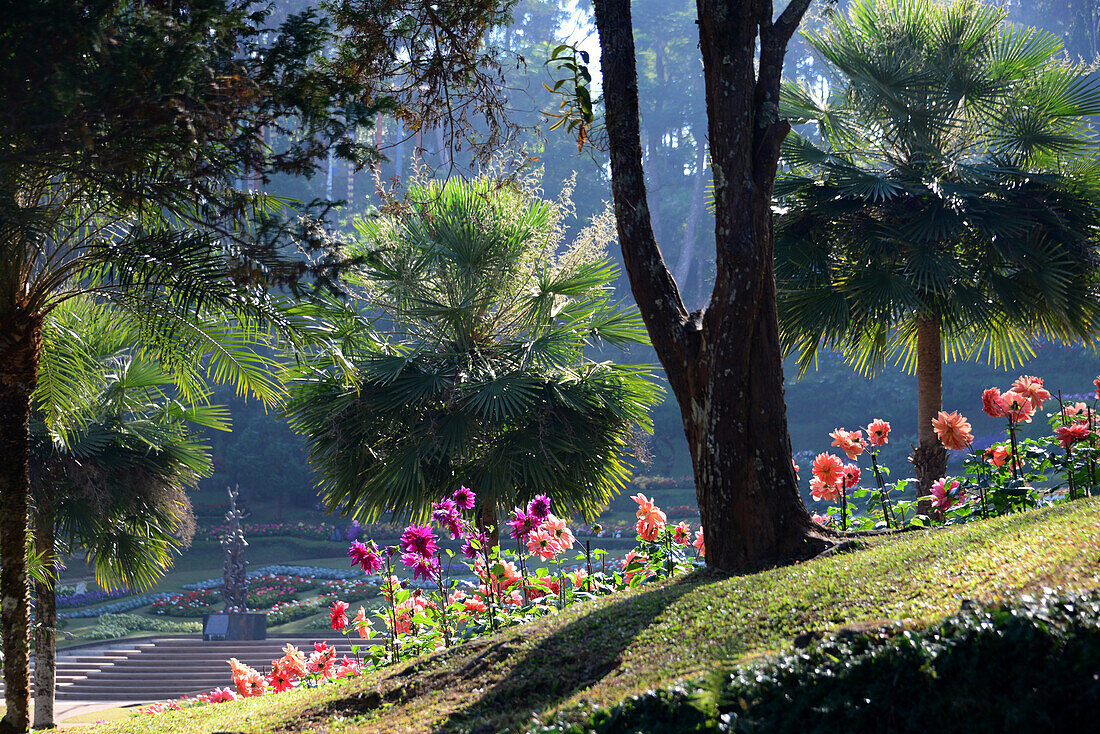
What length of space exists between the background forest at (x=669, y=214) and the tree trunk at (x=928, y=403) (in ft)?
43.1

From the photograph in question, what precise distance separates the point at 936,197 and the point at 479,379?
13.8 ft

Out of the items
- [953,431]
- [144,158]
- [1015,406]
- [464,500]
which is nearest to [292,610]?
[464,500]

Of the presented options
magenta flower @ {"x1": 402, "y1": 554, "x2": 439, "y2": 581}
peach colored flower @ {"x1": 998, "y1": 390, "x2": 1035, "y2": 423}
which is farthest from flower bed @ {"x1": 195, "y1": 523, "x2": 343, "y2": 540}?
peach colored flower @ {"x1": 998, "y1": 390, "x2": 1035, "y2": 423}

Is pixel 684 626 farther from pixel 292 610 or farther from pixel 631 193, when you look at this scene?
pixel 292 610

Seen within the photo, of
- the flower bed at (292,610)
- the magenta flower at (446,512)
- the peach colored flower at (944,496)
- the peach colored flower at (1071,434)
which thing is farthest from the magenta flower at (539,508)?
the flower bed at (292,610)

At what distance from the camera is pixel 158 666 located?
14219 mm

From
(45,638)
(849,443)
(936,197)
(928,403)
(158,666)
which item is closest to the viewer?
(849,443)

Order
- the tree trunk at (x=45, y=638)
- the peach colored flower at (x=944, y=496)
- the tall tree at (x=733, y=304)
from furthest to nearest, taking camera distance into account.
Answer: the tree trunk at (x=45, y=638), the peach colored flower at (x=944, y=496), the tall tree at (x=733, y=304)

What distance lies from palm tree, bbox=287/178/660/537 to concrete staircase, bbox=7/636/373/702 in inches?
317

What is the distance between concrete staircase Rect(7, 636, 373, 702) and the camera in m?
13.3

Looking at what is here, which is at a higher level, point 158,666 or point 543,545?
point 543,545

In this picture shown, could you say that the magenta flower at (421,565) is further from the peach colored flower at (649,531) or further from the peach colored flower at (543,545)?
the peach colored flower at (649,531)

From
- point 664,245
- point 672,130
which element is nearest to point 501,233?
point 664,245

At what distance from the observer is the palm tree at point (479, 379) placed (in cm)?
707
